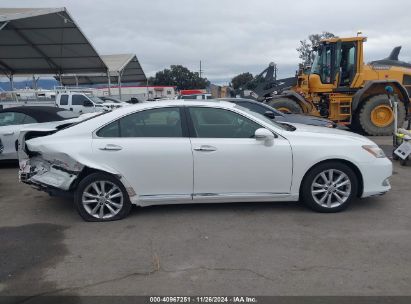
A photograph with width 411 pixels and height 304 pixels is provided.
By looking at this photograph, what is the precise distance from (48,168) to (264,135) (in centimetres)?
281

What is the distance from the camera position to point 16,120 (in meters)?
9.01

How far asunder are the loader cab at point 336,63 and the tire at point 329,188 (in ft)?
29.6

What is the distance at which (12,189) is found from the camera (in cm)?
714

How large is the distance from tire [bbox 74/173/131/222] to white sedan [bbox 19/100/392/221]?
0.04ft

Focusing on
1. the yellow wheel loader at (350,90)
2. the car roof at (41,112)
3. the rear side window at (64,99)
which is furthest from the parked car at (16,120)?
the rear side window at (64,99)

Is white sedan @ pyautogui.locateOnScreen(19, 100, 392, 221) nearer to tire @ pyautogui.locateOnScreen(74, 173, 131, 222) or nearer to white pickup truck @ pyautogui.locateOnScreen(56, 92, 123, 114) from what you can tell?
tire @ pyautogui.locateOnScreen(74, 173, 131, 222)

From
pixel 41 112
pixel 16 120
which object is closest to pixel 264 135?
pixel 41 112

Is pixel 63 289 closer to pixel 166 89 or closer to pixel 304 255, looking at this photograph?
pixel 304 255

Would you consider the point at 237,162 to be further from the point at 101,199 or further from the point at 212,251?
the point at 101,199

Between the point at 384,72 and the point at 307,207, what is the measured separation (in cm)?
996

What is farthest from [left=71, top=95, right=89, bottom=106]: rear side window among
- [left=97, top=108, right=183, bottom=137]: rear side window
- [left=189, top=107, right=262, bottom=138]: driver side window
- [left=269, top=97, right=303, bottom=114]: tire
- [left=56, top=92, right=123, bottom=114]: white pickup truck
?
[left=189, top=107, right=262, bottom=138]: driver side window

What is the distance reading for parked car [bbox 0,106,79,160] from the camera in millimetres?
8820

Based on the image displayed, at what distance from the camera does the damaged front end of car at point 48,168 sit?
5145 mm

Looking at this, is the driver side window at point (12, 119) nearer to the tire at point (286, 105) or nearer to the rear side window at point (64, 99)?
the tire at point (286, 105)
